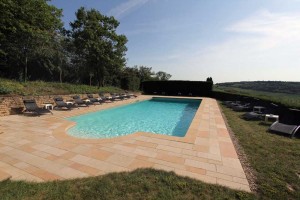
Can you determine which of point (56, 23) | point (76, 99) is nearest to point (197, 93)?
point (76, 99)

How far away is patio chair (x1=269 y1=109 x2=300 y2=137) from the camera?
7130 millimetres

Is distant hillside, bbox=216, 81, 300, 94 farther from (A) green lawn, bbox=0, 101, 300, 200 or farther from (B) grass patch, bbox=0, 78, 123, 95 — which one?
(B) grass patch, bbox=0, 78, 123, 95

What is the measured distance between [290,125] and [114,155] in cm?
766

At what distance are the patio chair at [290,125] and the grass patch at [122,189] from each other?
17.6 ft

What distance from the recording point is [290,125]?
7.74m

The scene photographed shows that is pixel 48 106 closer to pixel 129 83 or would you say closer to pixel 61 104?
pixel 61 104

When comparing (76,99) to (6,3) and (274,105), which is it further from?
(274,105)

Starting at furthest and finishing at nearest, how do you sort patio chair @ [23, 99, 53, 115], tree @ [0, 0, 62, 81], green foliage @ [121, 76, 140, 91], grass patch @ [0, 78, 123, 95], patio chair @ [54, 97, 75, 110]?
green foliage @ [121, 76, 140, 91]
tree @ [0, 0, 62, 81]
patio chair @ [54, 97, 75, 110]
grass patch @ [0, 78, 123, 95]
patio chair @ [23, 99, 53, 115]

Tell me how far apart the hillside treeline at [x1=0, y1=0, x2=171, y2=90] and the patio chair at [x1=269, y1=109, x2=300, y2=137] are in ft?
58.5

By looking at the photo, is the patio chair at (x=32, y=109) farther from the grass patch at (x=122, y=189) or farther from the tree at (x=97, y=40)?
the tree at (x=97, y=40)

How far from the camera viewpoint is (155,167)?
4.28 metres

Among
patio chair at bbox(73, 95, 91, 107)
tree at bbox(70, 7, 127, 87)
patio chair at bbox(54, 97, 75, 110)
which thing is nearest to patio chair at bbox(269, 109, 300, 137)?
patio chair at bbox(54, 97, 75, 110)

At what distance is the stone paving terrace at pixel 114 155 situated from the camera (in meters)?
3.98

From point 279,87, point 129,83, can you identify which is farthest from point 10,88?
point 279,87
